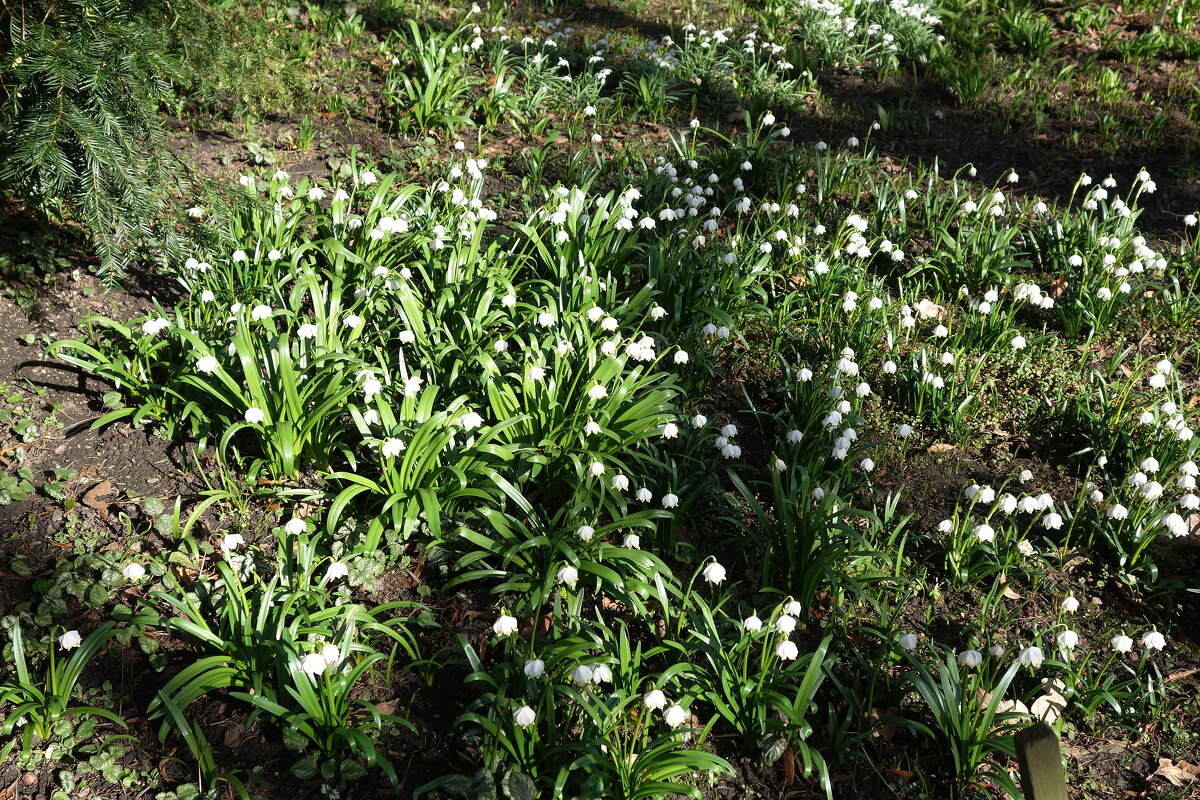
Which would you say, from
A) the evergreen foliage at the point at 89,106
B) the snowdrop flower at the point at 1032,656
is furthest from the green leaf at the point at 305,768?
the snowdrop flower at the point at 1032,656

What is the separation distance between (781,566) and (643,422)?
81 cm

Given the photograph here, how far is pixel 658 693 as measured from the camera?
2604mm

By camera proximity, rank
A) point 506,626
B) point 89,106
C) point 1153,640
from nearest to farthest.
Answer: point 506,626
point 1153,640
point 89,106

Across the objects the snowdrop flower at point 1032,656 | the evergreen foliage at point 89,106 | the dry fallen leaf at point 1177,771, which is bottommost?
the dry fallen leaf at point 1177,771

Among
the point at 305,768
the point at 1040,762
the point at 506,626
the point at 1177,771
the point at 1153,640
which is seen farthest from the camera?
the point at 1153,640

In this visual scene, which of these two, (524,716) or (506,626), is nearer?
(524,716)

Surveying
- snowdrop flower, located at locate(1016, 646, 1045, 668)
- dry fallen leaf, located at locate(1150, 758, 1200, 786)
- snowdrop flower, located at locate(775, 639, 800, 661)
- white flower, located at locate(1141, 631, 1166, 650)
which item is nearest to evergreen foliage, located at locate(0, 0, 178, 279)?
snowdrop flower, located at locate(775, 639, 800, 661)

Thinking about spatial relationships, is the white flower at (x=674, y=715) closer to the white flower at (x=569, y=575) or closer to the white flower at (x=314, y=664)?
the white flower at (x=569, y=575)

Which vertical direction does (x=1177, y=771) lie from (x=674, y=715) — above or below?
below

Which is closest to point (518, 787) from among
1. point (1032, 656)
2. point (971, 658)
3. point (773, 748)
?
point (773, 748)

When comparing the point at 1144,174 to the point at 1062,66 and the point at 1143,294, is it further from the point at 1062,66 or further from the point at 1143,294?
the point at 1062,66

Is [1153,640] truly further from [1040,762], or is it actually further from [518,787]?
[518,787]

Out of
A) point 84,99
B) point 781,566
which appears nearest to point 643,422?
point 781,566

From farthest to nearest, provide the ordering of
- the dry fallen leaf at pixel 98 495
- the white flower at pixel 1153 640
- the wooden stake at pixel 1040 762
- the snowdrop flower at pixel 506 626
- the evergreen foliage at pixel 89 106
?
1. the dry fallen leaf at pixel 98 495
2. the evergreen foliage at pixel 89 106
3. the white flower at pixel 1153 640
4. the snowdrop flower at pixel 506 626
5. the wooden stake at pixel 1040 762
